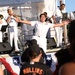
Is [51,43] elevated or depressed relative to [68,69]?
depressed

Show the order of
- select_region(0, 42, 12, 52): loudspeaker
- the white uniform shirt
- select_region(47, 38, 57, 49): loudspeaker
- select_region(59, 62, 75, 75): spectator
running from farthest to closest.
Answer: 1. select_region(47, 38, 57, 49): loudspeaker
2. select_region(0, 42, 12, 52): loudspeaker
3. the white uniform shirt
4. select_region(59, 62, 75, 75): spectator

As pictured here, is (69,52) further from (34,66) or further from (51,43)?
(51,43)

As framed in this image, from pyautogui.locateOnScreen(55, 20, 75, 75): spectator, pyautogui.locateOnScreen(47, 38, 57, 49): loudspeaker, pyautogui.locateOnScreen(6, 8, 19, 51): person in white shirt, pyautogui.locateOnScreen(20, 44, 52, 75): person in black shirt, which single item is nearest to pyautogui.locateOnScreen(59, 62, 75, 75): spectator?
pyautogui.locateOnScreen(55, 20, 75, 75): spectator

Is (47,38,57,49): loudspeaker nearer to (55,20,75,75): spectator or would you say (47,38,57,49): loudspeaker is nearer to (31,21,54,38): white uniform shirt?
(31,21,54,38): white uniform shirt

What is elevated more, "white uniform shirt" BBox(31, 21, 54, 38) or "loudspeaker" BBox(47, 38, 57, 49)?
"white uniform shirt" BBox(31, 21, 54, 38)

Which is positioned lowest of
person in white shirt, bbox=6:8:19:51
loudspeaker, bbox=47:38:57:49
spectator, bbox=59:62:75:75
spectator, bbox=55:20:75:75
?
loudspeaker, bbox=47:38:57:49

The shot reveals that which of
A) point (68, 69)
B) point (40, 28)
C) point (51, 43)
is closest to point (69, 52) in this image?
point (68, 69)

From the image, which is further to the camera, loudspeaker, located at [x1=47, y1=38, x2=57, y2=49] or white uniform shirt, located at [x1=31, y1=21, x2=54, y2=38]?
loudspeaker, located at [x1=47, y1=38, x2=57, y2=49]

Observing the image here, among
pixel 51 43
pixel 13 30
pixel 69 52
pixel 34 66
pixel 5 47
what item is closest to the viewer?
pixel 69 52

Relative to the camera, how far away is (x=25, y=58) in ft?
13.6

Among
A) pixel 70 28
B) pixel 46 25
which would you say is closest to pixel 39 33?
pixel 46 25

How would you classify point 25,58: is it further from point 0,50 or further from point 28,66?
point 0,50

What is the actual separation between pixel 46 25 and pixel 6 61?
82.2 inches

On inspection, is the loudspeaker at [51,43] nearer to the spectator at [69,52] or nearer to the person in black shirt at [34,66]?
the person in black shirt at [34,66]
